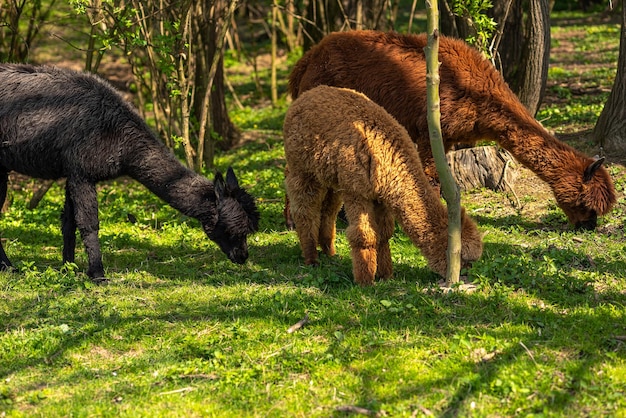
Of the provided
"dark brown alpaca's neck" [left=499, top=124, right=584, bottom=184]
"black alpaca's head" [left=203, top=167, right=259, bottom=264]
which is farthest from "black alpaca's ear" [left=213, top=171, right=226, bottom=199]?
"dark brown alpaca's neck" [left=499, top=124, right=584, bottom=184]

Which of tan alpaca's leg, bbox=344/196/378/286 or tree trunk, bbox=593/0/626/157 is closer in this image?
tan alpaca's leg, bbox=344/196/378/286

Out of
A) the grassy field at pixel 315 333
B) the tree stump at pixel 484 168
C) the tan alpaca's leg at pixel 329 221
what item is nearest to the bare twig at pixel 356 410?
the grassy field at pixel 315 333

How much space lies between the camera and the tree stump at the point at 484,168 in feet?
33.7

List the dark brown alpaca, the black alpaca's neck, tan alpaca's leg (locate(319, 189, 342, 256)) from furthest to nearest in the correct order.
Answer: the dark brown alpaca → tan alpaca's leg (locate(319, 189, 342, 256)) → the black alpaca's neck

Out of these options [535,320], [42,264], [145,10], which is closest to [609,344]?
[535,320]

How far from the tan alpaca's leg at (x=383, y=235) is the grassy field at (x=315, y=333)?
179 mm

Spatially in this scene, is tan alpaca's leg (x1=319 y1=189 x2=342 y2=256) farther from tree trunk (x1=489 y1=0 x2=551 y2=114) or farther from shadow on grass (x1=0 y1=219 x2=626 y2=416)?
tree trunk (x1=489 y1=0 x2=551 y2=114)

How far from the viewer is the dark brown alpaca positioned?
8.69m

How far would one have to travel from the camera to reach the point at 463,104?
8.85 metres

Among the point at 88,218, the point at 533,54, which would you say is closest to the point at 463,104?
the point at 533,54

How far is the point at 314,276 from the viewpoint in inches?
293

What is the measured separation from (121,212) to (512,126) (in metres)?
5.14

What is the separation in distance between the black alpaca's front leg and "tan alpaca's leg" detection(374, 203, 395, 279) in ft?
8.50

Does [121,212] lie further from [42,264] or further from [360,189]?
[360,189]
